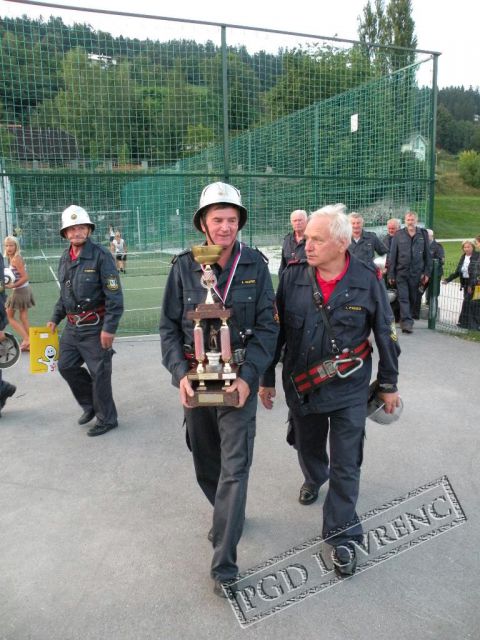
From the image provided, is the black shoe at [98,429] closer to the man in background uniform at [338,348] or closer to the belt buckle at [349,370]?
the man in background uniform at [338,348]

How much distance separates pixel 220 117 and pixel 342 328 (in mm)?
6315

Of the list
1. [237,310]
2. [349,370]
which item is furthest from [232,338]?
[349,370]

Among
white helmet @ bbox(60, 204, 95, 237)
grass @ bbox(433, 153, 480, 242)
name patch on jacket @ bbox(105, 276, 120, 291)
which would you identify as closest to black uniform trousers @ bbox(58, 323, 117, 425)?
name patch on jacket @ bbox(105, 276, 120, 291)

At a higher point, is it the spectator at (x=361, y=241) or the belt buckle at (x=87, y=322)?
the spectator at (x=361, y=241)

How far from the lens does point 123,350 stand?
8344mm

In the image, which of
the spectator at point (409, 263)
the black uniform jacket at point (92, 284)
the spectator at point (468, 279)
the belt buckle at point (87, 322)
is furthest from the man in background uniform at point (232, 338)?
the spectator at point (468, 279)

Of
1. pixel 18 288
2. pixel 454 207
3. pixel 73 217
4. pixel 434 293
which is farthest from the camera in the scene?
pixel 454 207

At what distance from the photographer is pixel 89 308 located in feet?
16.4

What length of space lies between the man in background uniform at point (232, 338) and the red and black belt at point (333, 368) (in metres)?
0.32

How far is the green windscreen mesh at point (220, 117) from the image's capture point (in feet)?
26.5

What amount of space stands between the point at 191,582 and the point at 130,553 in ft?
1.61

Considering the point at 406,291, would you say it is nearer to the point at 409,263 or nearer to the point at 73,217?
the point at 409,263

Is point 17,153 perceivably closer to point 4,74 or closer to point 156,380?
point 4,74

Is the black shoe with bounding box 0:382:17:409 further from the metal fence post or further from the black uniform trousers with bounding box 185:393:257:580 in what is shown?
the metal fence post
